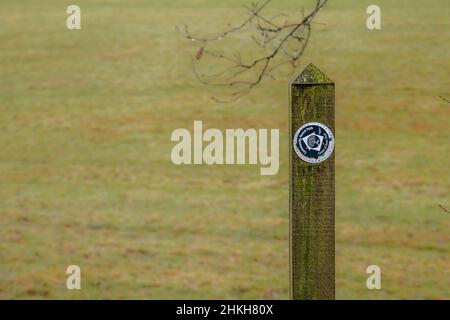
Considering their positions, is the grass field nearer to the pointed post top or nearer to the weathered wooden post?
the weathered wooden post

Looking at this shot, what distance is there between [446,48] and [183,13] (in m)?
9.20

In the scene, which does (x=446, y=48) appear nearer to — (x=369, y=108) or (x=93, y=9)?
(x=369, y=108)

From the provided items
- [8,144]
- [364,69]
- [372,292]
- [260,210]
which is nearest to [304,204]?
[372,292]

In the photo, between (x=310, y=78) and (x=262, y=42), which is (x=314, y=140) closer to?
(x=310, y=78)

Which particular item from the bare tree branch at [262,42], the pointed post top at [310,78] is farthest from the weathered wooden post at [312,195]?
the bare tree branch at [262,42]

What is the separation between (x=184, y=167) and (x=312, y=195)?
59.0 feet

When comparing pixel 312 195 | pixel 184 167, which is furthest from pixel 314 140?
pixel 184 167

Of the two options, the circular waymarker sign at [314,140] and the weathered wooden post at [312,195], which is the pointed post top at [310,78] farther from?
the circular waymarker sign at [314,140]

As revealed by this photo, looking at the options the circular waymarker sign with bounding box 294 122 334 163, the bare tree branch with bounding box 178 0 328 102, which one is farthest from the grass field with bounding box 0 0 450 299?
the circular waymarker sign with bounding box 294 122 334 163

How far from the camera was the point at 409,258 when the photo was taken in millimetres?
15789

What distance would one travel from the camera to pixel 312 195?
9.92 ft

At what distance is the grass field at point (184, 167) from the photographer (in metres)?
15.5

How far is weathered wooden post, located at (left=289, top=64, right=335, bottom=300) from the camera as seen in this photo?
299cm

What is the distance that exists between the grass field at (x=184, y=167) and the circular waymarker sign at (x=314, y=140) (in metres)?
11.2
